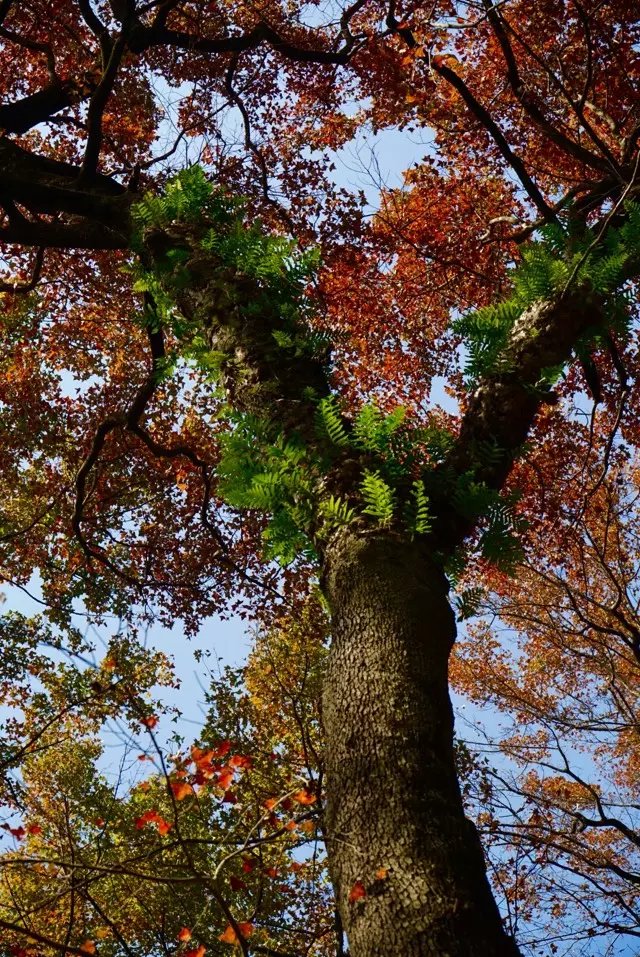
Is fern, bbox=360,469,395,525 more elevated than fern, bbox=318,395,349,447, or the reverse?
fern, bbox=318,395,349,447

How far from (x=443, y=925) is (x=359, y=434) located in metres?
1.82

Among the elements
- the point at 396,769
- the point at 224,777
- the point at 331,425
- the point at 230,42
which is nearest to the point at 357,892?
the point at 396,769

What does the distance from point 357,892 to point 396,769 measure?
30 cm

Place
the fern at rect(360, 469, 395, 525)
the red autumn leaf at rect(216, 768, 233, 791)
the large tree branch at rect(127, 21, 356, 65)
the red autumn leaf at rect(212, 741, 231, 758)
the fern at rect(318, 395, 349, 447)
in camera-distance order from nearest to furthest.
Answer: the fern at rect(360, 469, 395, 525) → the fern at rect(318, 395, 349, 447) → the red autumn leaf at rect(216, 768, 233, 791) → the red autumn leaf at rect(212, 741, 231, 758) → the large tree branch at rect(127, 21, 356, 65)

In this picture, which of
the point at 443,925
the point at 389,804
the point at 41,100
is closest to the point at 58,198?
the point at 41,100

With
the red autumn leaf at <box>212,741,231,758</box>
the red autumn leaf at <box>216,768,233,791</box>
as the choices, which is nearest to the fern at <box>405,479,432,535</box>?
the red autumn leaf at <box>216,768,233,791</box>

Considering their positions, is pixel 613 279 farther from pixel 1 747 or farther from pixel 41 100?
pixel 1 747

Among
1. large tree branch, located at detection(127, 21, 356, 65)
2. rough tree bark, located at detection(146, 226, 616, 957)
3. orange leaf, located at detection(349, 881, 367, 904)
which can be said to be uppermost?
large tree branch, located at detection(127, 21, 356, 65)

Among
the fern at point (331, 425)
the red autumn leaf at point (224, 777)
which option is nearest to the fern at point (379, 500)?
the fern at point (331, 425)

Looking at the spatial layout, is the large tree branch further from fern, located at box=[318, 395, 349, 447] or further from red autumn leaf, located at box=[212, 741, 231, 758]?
red autumn leaf, located at box=[212, 741, 231, 758]

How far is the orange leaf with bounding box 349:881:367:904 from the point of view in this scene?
Result: 5.22 ft

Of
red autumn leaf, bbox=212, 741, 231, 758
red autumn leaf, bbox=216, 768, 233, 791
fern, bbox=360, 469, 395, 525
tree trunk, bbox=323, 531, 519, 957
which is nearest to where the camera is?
tree trunk, bbox=323, 531, 519, 957

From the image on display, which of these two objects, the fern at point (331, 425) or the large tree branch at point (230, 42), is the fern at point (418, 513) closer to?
the fern at point (331, 425)

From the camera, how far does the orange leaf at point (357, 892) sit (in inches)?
62.6
